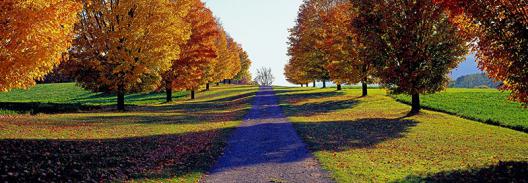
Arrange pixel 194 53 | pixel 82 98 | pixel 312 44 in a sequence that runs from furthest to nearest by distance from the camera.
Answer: pixel 82 98 < pixel 312 44 < pixel 194 53

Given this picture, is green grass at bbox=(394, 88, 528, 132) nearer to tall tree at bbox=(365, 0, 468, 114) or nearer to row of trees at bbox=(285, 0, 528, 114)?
row of trees at bbox=(285, 0, 528, 114)

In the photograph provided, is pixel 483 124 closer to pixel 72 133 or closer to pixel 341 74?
pixel 341 74

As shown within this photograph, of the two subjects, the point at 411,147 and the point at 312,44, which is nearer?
the point at 411,147

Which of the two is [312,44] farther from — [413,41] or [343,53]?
[413,41]

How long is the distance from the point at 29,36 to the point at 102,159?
18.4 ft

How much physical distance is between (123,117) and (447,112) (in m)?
23.8

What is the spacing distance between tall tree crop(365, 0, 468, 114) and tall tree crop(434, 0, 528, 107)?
12.1m

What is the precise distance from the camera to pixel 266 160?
14961 mm

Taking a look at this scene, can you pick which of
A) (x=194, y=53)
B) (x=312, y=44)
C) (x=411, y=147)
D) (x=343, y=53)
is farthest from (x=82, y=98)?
(x=411, y=147)

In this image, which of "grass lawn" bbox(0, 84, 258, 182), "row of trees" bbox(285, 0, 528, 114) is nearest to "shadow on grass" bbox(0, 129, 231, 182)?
"grass lawn" bbox(0, 84, 258, 182)

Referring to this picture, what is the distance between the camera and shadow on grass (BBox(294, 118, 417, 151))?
1851cm

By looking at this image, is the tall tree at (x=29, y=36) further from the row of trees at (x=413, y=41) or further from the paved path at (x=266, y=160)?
the row of trees at (x=413, y=41)

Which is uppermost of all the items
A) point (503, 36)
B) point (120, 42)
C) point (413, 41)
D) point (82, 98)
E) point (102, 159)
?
point (120, 42)

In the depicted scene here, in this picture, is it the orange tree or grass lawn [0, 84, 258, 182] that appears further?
the orange tree
